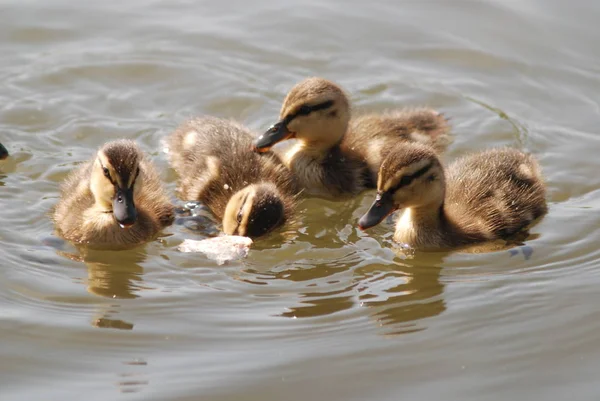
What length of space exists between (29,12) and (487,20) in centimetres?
391

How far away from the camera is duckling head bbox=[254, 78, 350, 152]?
6637mm

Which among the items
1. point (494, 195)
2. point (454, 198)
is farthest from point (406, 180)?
point (494, 195)

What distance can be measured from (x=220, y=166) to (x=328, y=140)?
2.68ft

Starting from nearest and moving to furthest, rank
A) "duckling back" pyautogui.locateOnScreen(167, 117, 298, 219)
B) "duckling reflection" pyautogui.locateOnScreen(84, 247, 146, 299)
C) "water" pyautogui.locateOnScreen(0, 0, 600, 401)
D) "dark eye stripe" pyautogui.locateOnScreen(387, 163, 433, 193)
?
"water" pyautogui.locateOnScreen(0, 0, 600, 401) → "duckling reflection" pyautogui.locateOnScreen(84, 247, 146, 299) → "dark eye stripe" pyautogui.locateOnScreen(387, 163, 433, 193) → "duckling back" pyautogui.locateOnScreen(167, 117, 298, 219)

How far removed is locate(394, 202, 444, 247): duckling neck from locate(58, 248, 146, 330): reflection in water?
1.51 metres

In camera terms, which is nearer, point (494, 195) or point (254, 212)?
point (254, 212)

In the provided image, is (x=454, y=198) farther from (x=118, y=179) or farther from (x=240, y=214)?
(x=118, y=179)

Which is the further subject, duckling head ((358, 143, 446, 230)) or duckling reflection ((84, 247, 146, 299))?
duckling head ((358, 143, 446, 230))

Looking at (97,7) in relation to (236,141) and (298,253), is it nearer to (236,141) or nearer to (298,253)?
(236,141)

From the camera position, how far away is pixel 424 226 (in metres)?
5.99

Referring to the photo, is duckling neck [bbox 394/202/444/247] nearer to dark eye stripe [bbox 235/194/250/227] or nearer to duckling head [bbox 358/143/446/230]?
duckling head [bbox 358/143/446/230]

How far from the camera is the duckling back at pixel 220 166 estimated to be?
634 cm

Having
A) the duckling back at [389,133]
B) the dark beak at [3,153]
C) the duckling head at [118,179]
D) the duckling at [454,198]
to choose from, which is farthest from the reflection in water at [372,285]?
the dark beak at [3,153]

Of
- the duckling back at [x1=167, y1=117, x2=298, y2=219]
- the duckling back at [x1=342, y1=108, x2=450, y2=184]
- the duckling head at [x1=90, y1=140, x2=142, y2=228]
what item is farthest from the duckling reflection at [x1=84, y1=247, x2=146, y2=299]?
the duckling back at [x1=342, y1=108, x2=450, y2=184]
